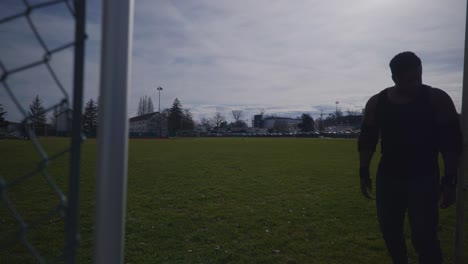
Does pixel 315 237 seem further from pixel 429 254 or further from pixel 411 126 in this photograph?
pixel 411 126

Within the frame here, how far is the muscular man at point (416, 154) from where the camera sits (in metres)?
2.30

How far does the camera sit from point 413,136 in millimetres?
2373

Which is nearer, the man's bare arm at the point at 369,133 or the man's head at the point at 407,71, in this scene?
the man's head at the point at 407,71

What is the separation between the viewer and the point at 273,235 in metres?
4.43

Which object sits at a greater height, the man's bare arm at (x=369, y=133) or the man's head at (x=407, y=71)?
the man's head at (x=407, y=71)

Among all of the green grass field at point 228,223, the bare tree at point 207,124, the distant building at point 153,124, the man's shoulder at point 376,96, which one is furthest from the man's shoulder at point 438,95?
the bare tree at point 207,124

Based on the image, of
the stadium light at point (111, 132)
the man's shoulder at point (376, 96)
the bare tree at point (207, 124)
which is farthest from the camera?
the bare tree at point (207, 124)

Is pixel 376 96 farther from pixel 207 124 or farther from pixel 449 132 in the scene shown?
pixel 207 124

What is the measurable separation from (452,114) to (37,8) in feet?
8.30

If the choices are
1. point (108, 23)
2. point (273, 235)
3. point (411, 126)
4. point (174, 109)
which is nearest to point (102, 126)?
point (108, 23)

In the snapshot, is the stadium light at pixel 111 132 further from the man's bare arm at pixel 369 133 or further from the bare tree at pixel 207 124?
the bare tree at pixel 207 124

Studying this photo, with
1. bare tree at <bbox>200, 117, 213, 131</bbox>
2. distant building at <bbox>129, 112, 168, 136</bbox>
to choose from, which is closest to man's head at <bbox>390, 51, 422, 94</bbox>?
distant building at <bbox>129, 112, 168, 136</bbox>

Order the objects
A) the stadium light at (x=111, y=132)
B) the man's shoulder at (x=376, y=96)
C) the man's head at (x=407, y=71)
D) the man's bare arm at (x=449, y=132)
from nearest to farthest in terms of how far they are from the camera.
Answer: the stadium light at (x=111, y=132) → the man's bare arm at (x=449, y=132) → the man's head at (x=407, y=71) → the man's shoulder at (x=376, y=96)

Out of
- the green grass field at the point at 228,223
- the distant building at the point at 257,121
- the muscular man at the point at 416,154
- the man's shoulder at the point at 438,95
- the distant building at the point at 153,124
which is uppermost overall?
the distant building at the point at 257,121
